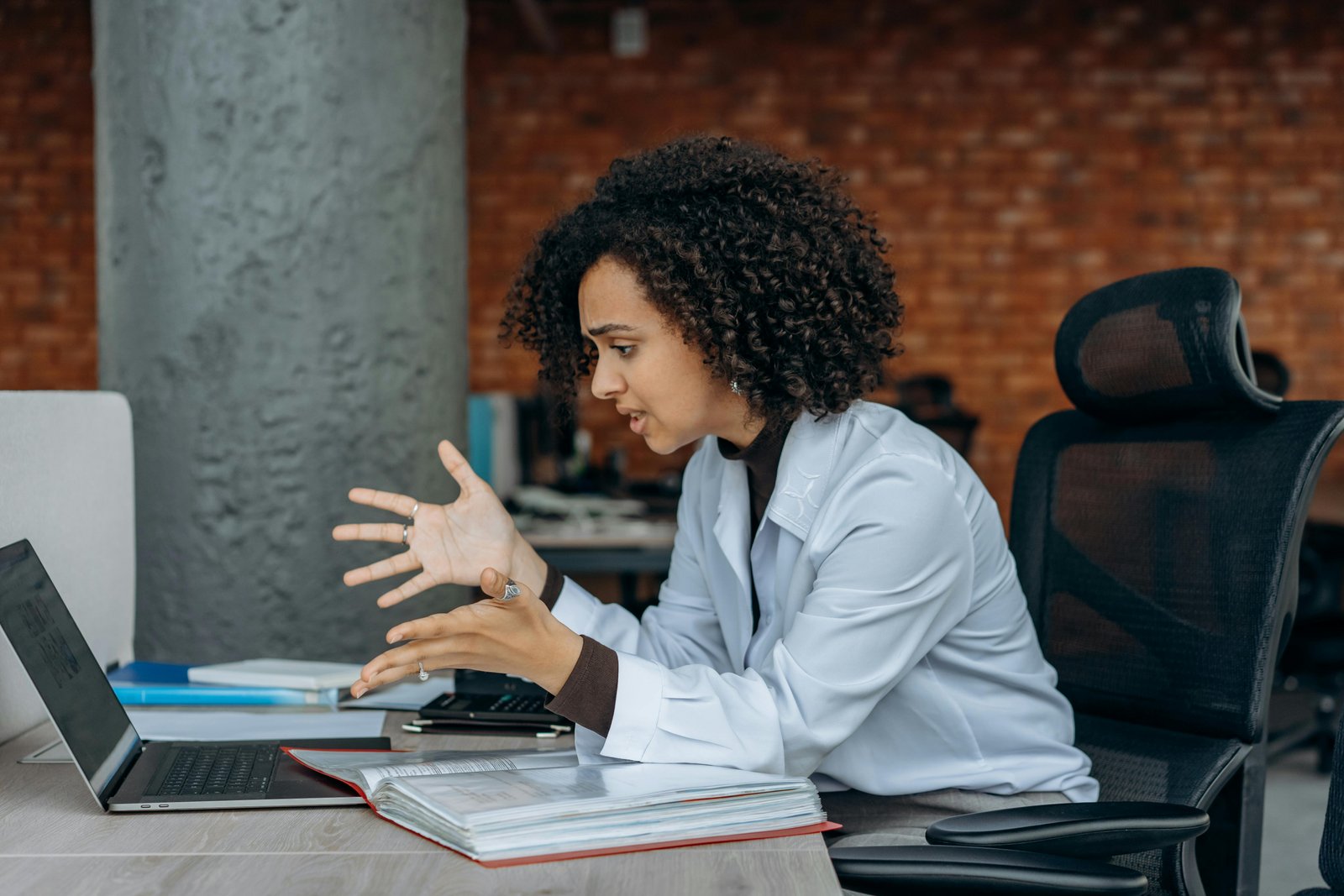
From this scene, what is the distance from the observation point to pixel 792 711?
3.72 ft

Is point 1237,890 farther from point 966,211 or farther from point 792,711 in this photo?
point 966,211

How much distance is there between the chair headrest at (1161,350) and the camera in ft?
4.48

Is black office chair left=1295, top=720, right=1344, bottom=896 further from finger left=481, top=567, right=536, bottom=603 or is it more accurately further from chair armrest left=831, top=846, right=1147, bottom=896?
finger left=481, top=567, right=536, bottom=603

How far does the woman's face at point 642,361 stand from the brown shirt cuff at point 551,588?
0.23 m

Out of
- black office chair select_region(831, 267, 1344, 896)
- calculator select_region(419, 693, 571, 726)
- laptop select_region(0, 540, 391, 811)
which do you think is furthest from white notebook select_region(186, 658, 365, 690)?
black office chair select_region(831, 267, 1344, 896)

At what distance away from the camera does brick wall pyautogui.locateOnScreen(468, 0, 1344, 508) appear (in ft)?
18.5

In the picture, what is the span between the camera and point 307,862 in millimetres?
903

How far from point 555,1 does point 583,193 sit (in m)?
4.51

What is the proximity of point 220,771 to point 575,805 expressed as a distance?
0.37 metres

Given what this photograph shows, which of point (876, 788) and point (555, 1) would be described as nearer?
point (876, 788)

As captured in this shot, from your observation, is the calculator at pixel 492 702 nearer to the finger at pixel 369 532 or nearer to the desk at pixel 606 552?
the finger at pixel 369 532

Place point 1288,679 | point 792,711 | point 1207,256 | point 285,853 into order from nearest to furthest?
point 285,853 < point 792,711 < point 1288,679 < point 1207,256

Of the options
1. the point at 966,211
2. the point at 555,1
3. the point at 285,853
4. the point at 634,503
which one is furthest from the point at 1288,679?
the point at 555,1

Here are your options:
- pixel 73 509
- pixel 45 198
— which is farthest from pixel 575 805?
pixel 45 198
